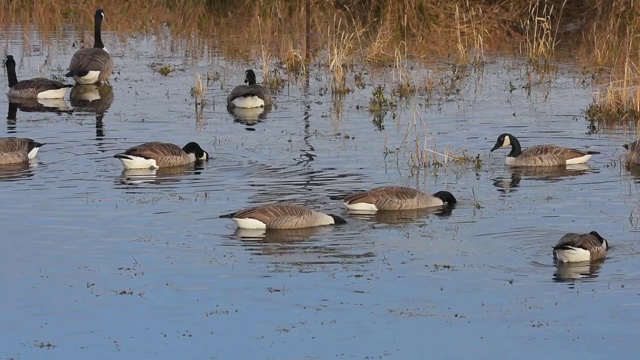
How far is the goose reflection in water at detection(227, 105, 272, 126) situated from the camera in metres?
24.5

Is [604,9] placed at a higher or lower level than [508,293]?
higher

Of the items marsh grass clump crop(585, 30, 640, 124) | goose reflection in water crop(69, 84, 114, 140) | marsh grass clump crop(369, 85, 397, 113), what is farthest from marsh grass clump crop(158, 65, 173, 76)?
marsh grass clump crop(585, 30, 640, 124)

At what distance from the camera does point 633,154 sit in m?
20.0

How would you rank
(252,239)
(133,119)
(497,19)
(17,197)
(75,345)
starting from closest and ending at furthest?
(75,345) < (252,239) < (17,197) < (133,119) < (497,19)

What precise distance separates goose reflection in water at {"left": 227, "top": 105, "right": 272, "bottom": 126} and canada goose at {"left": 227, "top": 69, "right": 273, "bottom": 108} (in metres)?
0.10

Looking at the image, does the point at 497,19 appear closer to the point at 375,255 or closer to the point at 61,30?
the point at 61,30

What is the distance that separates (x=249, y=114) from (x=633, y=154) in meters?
7.93

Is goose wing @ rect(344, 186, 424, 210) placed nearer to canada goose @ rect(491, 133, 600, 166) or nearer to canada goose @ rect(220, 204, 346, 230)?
canada goose @ rect(220, 204, 346, 230)

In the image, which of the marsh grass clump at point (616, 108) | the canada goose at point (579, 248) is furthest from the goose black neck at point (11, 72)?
the canada goose at point (579, 248)

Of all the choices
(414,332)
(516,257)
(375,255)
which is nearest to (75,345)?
(414,332)

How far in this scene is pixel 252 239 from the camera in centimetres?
1598

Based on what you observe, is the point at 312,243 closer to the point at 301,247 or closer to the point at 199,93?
the point at 301,247

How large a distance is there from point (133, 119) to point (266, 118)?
2.48 metres

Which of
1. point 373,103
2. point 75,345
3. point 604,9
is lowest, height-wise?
point 75,345
